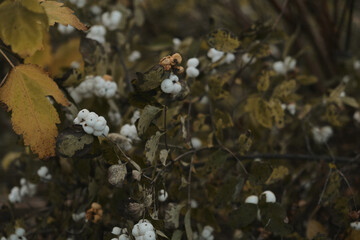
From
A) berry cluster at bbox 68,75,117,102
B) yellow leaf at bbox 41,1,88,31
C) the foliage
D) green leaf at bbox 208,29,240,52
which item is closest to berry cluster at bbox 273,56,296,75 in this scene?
the foliage

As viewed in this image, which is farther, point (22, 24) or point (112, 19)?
point (112, 19)

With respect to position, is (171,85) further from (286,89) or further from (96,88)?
(286,89)

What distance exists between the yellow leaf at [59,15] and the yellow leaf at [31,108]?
0.10 meters

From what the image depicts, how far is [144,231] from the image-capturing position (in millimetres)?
655

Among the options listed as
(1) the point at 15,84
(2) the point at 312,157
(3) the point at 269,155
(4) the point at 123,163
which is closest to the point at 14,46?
(1) the point at 15,84

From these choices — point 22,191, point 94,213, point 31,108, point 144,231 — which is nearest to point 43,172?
point 22,191

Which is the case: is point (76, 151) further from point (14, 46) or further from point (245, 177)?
point (245, 177)

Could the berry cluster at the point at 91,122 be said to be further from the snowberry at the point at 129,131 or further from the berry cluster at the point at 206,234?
the berry cluster at the point at 206,234

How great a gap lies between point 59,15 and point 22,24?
0.12 m

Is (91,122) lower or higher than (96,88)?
higher

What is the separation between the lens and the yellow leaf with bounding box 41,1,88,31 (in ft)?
2.39

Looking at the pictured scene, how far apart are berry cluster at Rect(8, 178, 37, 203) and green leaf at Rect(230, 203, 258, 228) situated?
55 cm

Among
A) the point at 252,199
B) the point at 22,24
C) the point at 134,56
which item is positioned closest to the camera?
the point at 22,24

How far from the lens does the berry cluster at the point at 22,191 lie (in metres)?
1.05
